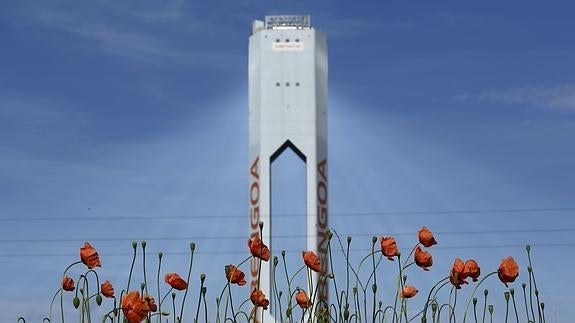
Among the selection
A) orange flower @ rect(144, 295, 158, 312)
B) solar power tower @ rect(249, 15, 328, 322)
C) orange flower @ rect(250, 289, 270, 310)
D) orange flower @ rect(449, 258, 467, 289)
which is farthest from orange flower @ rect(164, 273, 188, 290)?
solar power tower @ rect(249, 15, 328, 322)

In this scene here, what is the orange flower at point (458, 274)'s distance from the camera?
15.4 ft

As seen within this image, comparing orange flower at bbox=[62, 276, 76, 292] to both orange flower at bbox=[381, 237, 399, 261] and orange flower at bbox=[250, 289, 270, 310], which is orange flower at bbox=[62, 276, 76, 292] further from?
orange flower at bbox=[381, 237, 399, 261]

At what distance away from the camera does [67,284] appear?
4.94m

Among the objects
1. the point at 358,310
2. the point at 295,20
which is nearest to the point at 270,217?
the point at 295,20

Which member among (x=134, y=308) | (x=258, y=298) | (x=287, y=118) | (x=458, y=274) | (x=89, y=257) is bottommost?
(x=134, y=308)

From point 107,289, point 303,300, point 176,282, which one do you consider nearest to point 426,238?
point 303,300

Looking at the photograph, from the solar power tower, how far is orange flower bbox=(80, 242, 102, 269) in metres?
33.2

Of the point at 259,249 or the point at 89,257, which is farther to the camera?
the point at 89,257

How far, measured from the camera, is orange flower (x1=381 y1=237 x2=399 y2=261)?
4719mm

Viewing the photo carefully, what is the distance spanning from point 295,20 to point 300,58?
184 cm

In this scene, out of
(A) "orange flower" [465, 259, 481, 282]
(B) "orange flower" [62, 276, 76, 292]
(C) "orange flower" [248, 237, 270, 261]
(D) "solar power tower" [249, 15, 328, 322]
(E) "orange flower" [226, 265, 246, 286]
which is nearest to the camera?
(C) "orange flower" [248, 237, 270, 261]

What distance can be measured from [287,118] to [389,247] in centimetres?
3376

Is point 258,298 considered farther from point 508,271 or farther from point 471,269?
point 508,271

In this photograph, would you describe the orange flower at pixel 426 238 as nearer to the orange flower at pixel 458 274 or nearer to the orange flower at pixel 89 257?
the orange flower at pixel 458 274
